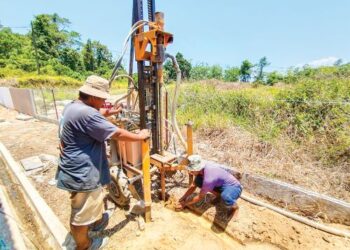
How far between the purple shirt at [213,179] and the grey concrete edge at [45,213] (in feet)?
5.65

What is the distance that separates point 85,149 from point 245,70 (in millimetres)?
33565

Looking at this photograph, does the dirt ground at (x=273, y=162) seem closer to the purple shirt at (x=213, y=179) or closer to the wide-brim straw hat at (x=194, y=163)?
the purple shirt at (x=213, y=179)

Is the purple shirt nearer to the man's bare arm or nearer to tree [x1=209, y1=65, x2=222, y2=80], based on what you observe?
the man's bare arm

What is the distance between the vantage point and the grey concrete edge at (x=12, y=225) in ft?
7.55

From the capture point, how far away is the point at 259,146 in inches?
157

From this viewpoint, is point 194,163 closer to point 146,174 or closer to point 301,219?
point 146,174

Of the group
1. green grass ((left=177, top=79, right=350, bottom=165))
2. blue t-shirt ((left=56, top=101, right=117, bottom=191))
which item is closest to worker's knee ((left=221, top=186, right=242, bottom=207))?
blue t-shirt ((left=56, top=101, right=117, bottom=191))

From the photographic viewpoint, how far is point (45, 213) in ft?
9.17

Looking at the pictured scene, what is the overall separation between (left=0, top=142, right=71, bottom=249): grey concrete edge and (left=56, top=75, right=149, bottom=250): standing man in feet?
1.35

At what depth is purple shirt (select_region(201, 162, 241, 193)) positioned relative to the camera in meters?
2.66

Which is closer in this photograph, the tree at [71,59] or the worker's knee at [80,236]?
the worker's knee at [80,236]

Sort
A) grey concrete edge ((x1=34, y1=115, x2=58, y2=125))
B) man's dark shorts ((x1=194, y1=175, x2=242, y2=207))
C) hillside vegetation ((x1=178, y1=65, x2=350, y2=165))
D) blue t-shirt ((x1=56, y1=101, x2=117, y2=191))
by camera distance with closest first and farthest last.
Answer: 1. blue t-shirt ((x1=56, y1=101, x2=117, y2=191))
2. man's dark shorts ((x1=194, y1=175, x2=242, y2=207))
3. hillside vegetation ((x1=178, y1=65, x2=350, y2=165))
4. grey concrete edge ((x1=34, y1=115, x2=58, y2=125))

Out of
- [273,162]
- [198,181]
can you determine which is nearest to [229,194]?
[198,181]

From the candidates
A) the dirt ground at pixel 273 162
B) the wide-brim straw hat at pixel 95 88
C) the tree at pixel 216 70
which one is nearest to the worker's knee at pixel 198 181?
the dirt ground at pixel 273 162
